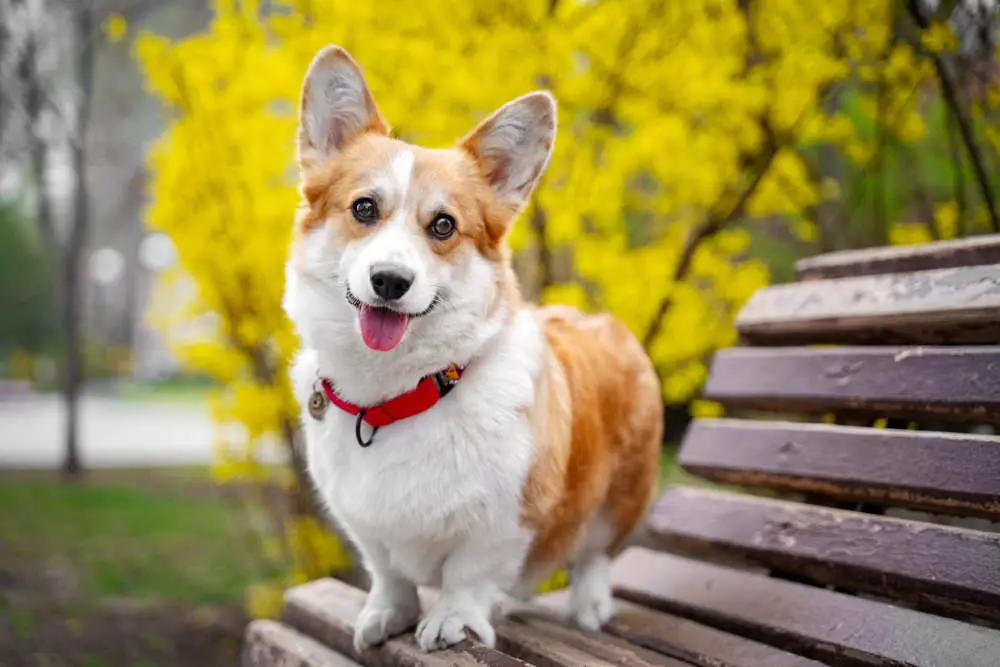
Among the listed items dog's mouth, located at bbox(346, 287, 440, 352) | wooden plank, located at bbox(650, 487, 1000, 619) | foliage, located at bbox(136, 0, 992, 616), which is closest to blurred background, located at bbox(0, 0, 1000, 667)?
foliage, located at bbox(136, 0, 992, 616)

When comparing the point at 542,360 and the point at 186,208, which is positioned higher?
the point at 186,208

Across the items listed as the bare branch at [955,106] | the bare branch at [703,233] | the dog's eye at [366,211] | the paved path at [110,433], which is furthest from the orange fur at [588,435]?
the paved path at [110,433]

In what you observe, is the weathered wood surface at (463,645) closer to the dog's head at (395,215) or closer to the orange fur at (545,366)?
the orange fur at (545,366)

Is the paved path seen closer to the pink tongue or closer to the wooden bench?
the wooden bench

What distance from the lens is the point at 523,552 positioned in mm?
1910

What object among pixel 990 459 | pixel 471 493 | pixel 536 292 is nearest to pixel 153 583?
pixel 536 292

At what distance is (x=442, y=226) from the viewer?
1812mm

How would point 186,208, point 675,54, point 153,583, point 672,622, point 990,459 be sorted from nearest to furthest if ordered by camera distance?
point 990,459 < point 672,622 < point 675,54 < point 186,208 < point 153,583

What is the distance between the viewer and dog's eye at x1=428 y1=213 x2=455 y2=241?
1.80 m

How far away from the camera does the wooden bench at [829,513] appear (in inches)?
68.7

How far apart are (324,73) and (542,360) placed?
856mm

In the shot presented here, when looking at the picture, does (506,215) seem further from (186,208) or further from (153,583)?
(153,583)

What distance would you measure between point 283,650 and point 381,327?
886 mm

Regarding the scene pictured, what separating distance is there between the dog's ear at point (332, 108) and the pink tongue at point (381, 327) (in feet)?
1.54
